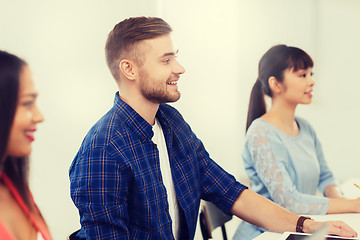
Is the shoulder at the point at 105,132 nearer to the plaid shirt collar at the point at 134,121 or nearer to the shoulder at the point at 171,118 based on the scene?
the plaid shirt collar at the point at 134,121

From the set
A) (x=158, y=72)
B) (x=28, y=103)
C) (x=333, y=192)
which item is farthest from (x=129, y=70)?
(x=333, y=192)

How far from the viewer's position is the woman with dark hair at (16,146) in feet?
2.39

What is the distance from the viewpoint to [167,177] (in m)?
1.39

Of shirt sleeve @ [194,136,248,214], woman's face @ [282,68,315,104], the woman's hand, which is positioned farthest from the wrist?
woman's face @ [282,68,315,104]

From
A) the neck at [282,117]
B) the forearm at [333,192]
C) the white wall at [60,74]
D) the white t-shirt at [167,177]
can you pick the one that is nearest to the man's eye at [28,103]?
the white t-shirt at [167,177]

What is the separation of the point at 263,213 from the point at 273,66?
2.68 ft

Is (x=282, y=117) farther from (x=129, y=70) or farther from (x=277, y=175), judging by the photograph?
(x=129, y=70)

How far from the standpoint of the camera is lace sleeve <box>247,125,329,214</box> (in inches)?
63.3

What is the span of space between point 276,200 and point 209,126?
1022 millimetres

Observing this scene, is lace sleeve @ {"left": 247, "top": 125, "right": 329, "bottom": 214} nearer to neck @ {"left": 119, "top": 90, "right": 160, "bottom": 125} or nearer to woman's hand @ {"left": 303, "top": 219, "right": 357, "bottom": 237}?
woman's hand @ {"left": 303, "top": 219, "right": 357, "bottom": 237}

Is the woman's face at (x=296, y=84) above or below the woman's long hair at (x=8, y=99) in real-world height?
below

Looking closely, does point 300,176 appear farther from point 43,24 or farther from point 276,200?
point 43,24

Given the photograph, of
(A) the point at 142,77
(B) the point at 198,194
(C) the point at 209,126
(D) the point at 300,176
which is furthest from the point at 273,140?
(C) the point at 209,126

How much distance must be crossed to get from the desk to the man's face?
53cm
